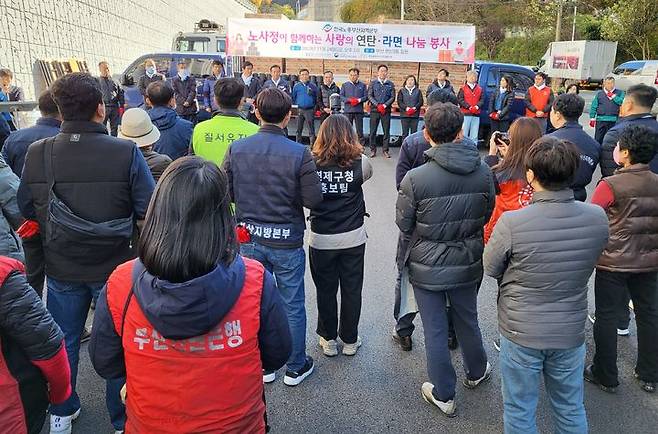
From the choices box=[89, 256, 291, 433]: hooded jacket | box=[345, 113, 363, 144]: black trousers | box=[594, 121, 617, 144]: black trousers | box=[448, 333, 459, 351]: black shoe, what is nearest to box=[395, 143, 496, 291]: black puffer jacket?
box=[448, 333, 459, 351]: black shoe

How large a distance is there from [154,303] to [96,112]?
1.62 m

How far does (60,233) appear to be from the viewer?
9.02 ft

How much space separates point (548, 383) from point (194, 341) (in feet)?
6.32

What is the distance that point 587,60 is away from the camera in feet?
101

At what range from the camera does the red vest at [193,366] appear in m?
1.59

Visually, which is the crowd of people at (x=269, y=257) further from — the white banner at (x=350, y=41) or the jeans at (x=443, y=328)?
the white banner at (x=350, y=41)

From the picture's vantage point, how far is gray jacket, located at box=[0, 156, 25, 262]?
119 inches

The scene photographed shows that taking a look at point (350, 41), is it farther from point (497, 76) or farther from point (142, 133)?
point (142, 133)

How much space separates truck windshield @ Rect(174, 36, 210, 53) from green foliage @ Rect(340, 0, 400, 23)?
3312cm

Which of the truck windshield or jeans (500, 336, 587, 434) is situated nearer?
jeans (500, 336, 587, 434)

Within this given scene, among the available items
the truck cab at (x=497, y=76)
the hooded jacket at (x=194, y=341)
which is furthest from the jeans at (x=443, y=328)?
the truck cab at (x=497, y=76)

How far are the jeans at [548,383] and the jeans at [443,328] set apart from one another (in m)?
0.54

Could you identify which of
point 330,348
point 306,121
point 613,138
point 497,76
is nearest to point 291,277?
point 330,348

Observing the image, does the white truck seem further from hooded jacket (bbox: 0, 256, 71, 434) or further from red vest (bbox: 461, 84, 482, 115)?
hooded jacket (bbox: 0, 256, 71, 434)
